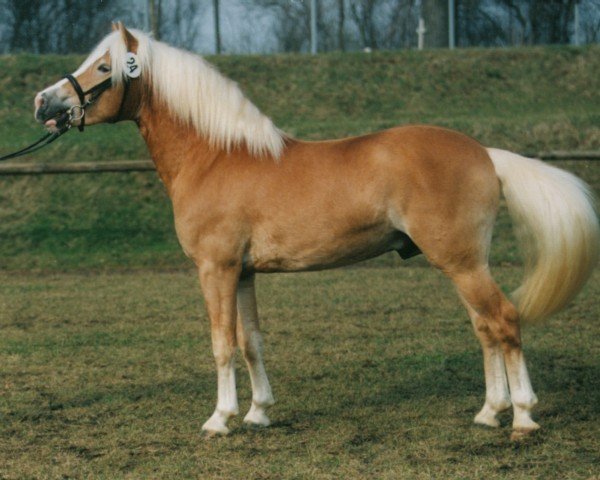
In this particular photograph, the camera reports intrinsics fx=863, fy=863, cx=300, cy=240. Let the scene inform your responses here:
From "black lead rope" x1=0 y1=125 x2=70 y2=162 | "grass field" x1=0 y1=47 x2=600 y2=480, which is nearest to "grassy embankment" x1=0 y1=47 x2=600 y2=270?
"grass field" x1=0 y1=47 x2=600 y2=480

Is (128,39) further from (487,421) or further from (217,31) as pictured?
(217,31)

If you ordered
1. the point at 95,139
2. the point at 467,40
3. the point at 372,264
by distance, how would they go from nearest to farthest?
the point at 372,264
the point at 95,139
the point at 467,40

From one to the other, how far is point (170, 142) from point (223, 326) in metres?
1.13

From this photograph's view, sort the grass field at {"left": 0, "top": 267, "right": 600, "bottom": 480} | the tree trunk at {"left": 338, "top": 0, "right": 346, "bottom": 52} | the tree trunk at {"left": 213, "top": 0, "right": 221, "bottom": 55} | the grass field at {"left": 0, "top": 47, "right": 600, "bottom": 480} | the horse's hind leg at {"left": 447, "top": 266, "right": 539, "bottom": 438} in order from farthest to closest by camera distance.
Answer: the tree trunk at {"left": 338, "top": 0, "right": 346, "bottom": 52} → the tree trunk at {"left": 213, "top": 0, "right": 221, "bottom": 55} → the horse's hind leg at {"left": 447, "top": 266, "right": 539, "bottom": 438} → the grass field at {"left": 0, "top": 47, "right": 600, "bottom": 480} → the grass field at {"left": 0, "top": 267, "right": 600, "bottom": 480}

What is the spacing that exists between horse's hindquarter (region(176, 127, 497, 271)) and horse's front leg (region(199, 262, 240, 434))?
13 centimetres

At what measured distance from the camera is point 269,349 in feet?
23.0

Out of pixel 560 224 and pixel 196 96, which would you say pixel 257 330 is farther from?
pixel 560 224

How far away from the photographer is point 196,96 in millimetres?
4977

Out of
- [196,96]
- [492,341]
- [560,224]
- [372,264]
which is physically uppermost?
[196,96]

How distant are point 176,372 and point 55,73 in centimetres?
1282

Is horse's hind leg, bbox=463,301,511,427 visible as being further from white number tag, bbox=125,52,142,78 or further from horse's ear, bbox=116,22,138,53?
horse's ear, bbox=116,22,138,53

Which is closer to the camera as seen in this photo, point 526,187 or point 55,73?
point 526,187

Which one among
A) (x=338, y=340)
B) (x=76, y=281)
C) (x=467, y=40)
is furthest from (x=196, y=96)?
(x=467, y=40)

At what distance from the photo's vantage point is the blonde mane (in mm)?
4922
